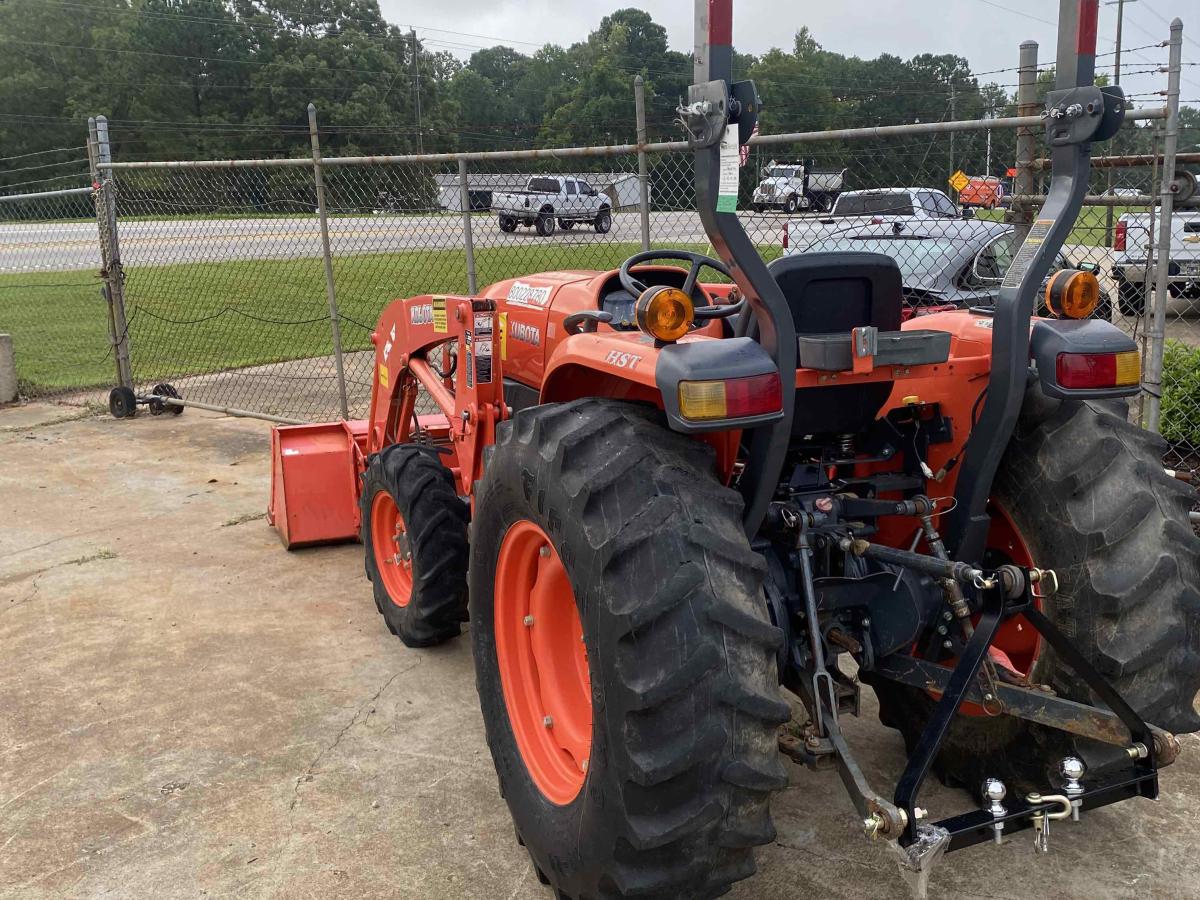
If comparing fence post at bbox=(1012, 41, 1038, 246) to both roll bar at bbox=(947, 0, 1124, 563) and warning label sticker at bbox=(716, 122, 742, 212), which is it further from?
warning label sticker at bbox=(716, 122, 742, 212)

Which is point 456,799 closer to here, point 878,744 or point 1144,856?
point 878,744

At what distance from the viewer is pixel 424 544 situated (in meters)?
4.38

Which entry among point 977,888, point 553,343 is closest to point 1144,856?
point 977,888

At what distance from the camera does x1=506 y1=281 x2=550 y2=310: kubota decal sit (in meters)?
4.32

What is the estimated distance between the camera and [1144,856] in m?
3.16

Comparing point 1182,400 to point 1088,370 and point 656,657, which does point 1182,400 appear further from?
point 656,657

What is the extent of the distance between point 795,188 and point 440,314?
3.57 m

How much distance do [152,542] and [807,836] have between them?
4199mm

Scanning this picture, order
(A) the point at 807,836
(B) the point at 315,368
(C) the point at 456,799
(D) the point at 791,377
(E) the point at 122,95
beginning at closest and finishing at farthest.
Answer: (D) the point at 791,377 → (A) the point at 807,836 → (C) the point at 456,799 → (B) the point at 315,368 → (E) the point at 122,95

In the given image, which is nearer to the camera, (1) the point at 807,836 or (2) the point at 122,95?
(1) the point at 807,836

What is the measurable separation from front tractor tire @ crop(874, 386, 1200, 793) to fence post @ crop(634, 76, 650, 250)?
3.31 meters

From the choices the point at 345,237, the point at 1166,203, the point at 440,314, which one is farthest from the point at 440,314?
the point at 345,237

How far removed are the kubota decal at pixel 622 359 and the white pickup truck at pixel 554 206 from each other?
4645mm

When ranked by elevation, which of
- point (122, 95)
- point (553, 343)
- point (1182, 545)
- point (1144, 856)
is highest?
point (122, 95)
